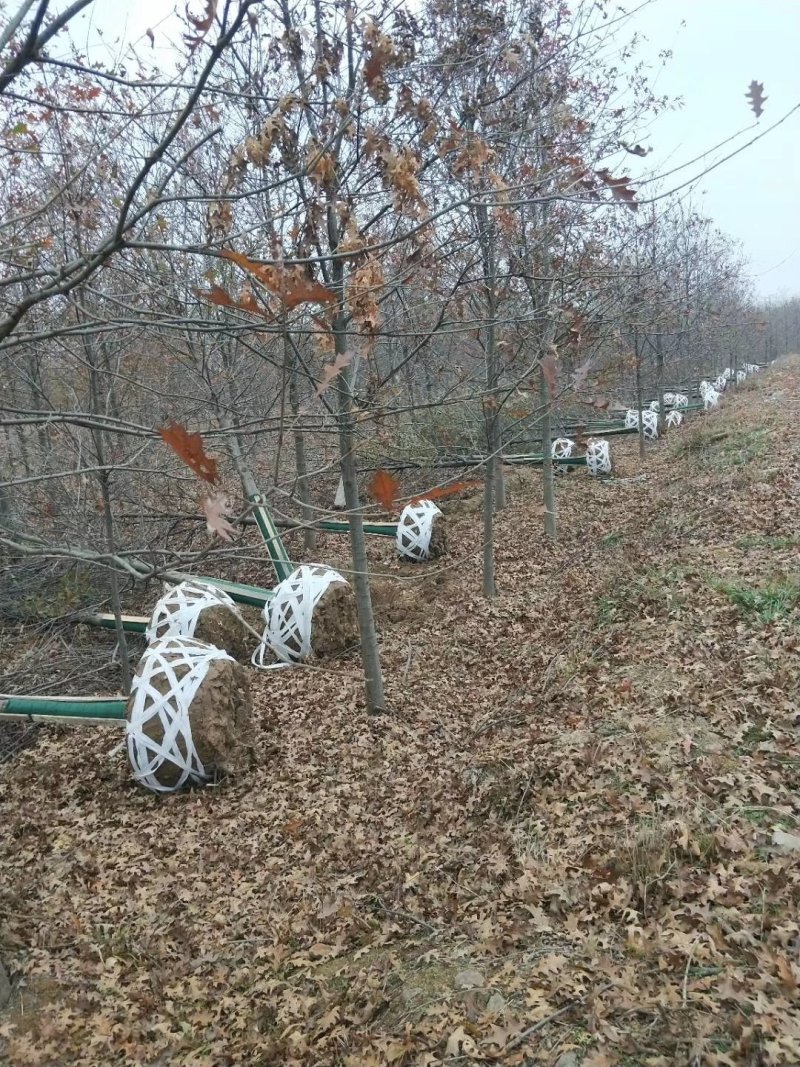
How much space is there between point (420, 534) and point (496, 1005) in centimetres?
766

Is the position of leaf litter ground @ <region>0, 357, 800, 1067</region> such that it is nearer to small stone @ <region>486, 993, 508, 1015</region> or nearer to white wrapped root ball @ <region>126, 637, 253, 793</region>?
small stone @ <region>486, 993, 508, 1015</region>

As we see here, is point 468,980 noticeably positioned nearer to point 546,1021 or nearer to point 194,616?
point 546,1021

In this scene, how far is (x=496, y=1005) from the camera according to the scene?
113 inches

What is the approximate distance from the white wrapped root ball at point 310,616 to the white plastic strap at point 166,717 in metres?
1.76

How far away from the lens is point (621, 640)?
20.3 feet

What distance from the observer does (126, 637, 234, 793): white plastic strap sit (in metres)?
5.26

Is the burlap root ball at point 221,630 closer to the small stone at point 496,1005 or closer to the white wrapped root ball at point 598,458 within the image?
the small stone at point 496,1005

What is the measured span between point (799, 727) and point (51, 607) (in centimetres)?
844

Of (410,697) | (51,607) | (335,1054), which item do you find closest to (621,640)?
(410,697)

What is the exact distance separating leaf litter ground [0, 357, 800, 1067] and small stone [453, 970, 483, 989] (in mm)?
16

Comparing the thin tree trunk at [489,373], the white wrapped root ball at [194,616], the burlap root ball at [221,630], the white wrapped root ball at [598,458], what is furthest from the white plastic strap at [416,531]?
the white wrapped root ball at [598,458]

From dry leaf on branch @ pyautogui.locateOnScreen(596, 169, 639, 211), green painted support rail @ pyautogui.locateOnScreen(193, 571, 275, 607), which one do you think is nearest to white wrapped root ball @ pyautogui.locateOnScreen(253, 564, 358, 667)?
green painted support rail @ pyautogui.locateOnScreen(193, 571, 275, 607)

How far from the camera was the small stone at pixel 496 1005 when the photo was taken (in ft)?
9.26

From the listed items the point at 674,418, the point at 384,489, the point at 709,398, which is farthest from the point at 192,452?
the point at 709,398
